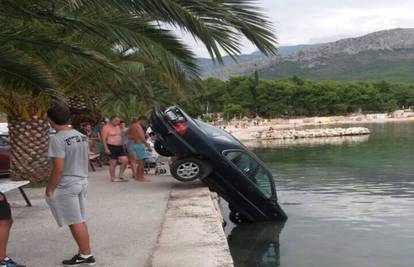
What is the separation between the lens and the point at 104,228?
8133 millimetres

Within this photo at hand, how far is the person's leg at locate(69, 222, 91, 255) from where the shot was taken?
5.90 meters

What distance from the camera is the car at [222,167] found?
11523 mm

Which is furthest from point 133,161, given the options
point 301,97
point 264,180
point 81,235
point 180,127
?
point 301,97

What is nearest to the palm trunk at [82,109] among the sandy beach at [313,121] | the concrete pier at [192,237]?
the concrete pier at [192,237]

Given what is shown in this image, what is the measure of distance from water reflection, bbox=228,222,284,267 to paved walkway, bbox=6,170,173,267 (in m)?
1.57

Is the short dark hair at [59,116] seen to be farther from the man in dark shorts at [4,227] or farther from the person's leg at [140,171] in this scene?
the person's leg at [140,171]

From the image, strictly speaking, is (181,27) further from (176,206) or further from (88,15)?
(176,206)

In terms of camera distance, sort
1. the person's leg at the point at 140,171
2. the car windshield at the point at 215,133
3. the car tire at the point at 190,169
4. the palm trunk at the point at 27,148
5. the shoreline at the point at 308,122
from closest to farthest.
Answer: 1. the car tire at the point at 190,169
2. the car windshield at the point at 215,133
3. the palm trunk at the point at 27,148
4. the person's leg at the point at 140,171
5. the shoreline at the point at 308,122

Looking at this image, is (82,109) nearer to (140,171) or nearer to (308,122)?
(140,171)

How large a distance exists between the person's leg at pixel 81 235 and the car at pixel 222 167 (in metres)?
5.57

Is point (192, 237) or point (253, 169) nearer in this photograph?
point (192, 237)

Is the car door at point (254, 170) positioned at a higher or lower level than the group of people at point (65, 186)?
lower

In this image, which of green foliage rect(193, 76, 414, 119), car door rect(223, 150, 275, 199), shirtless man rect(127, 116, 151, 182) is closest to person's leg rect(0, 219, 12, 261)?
car door rect(223, 150, 275, 199)

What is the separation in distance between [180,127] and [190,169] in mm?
941
